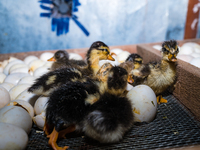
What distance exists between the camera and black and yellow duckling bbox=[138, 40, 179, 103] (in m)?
1.58

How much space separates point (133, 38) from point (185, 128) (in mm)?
2662

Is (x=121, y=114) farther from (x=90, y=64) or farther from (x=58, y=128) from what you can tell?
(x=90, y=64)

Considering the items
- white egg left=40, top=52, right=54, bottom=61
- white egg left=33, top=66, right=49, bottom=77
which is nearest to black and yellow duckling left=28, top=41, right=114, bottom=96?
white egg left=33, top=66, right=49, bottom=77

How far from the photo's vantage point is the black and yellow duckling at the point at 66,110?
1007 millimetres

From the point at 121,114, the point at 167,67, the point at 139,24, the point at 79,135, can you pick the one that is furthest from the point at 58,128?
the point at 139,24

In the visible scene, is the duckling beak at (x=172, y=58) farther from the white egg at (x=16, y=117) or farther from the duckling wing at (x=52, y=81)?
the white egg at (x=16, y=117)

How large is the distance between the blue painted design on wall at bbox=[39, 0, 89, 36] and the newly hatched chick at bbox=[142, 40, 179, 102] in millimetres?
2119

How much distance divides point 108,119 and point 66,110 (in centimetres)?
24

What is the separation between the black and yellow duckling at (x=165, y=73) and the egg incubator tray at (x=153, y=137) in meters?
0.34

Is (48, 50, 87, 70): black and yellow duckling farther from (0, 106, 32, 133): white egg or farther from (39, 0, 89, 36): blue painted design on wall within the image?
(39, 0, 89, 36): blue painted design on wall

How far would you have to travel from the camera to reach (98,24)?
3.46 metres

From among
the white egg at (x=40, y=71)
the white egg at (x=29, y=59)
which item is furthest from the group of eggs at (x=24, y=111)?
the white egg at (x=29, y=59)

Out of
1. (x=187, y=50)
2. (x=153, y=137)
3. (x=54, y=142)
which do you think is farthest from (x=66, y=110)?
(x=187, y=50)

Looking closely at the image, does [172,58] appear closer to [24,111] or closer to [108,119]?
[108,119]
